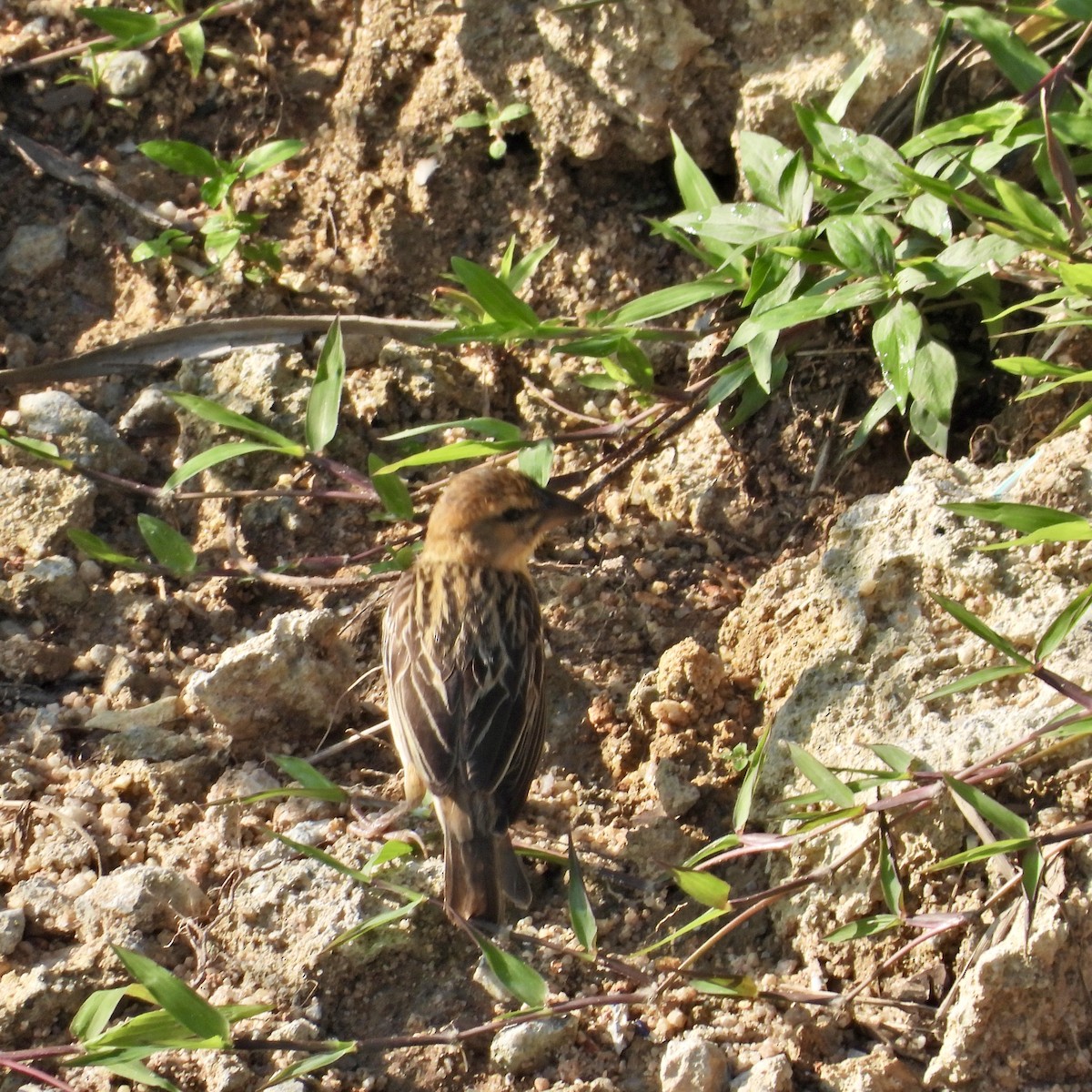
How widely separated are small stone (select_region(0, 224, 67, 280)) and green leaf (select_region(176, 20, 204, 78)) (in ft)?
2.85

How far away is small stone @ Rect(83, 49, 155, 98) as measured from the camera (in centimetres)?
638

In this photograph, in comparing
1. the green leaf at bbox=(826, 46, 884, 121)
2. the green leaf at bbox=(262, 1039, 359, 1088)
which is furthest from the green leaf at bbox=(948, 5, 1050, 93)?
the green leaf at bbox=(262, 1039, 359, 1088)

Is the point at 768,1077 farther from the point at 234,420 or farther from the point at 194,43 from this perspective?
the point at 194,43

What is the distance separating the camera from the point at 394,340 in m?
5.79

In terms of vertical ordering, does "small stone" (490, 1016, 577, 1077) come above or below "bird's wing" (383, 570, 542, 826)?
below

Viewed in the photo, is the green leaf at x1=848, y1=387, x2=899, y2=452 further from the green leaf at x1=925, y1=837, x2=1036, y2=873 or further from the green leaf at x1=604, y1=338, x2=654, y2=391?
the green leaf at x1=925, y1=837, x2=1036, y2=873

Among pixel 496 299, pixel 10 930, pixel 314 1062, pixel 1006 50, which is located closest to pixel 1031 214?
pixel 1006 50

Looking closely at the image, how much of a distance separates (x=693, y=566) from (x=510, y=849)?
135 centimetres

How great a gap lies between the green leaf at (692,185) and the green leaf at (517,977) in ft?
8.10

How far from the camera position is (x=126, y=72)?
6.38 metres

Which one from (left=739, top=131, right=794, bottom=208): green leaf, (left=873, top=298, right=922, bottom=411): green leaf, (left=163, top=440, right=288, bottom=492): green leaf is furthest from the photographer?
(left=163, top=440, right=288, bottom=492): green leaf

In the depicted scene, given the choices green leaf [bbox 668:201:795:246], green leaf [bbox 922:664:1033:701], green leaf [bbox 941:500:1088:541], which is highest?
green leaf [bbox 668:201:795:246]

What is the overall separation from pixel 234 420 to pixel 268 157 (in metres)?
1.11

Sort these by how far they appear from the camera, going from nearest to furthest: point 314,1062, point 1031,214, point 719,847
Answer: point 314,1062
point 719,847
point 1031,214
